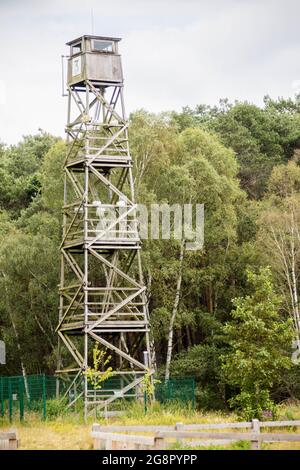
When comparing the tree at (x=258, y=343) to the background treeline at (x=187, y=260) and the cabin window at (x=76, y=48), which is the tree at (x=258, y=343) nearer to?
the background treeline at (x=187, y=260)

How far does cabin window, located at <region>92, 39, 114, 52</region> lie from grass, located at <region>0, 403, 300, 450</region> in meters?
12.9

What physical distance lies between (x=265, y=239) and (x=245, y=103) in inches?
655

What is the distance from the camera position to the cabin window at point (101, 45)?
1654 inches

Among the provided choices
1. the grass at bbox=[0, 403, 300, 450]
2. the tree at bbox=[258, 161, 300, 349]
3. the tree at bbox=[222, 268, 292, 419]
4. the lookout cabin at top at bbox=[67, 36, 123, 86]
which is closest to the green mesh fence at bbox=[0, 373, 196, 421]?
the grass at bbox=[0, 403, 300, 450]

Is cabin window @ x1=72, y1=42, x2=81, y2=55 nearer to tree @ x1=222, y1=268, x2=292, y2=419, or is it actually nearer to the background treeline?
the background treeline

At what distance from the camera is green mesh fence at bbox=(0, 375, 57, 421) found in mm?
36200

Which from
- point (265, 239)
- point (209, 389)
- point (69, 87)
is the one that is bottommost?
point (209, 389)

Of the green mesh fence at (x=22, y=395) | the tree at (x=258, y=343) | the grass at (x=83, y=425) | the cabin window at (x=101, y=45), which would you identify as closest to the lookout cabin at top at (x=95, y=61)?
the cabin window at (x=101, y=45)

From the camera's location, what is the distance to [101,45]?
42188 mm

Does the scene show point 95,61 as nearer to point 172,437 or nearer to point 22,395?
point 22,395

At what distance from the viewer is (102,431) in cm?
2700

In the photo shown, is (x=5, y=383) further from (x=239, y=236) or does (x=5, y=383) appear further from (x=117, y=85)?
(x=239, y=236)
